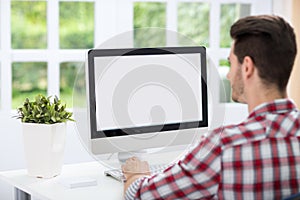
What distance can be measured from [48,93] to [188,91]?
962mm

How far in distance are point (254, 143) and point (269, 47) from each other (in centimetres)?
27

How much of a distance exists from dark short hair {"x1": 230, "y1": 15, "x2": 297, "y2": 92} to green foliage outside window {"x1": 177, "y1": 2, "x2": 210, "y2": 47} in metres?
1.76

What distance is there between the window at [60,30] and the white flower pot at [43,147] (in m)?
0.84

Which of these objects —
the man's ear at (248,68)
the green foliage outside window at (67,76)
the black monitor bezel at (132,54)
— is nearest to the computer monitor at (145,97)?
the black monitor bezel at (132,54)

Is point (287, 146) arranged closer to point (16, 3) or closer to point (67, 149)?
point (67, 149)

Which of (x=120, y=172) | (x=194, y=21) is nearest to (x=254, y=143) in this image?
Result: (x=120, y=172)

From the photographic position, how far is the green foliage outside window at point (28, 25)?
311 cm

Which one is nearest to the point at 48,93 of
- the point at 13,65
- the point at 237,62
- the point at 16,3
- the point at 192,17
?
the point at 13,65

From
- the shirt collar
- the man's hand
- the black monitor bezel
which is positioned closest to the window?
the black monitor bezel

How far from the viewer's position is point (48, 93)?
3.17m

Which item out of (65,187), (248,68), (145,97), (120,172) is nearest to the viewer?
(248,68)

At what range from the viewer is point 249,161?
163 cm

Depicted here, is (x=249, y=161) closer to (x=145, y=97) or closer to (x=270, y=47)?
(x=270, y=47)

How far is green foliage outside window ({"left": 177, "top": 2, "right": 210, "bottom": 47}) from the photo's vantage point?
3.47m
